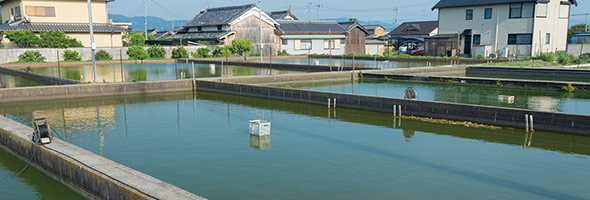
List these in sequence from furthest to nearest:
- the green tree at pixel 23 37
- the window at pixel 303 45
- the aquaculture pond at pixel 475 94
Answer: the window at pixel 303 45
the green tree at pixel 23 37
the aquaculture pond at pixel 475 94

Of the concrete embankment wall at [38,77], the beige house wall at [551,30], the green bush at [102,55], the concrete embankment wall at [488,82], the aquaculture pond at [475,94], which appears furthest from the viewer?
the green bush at [102,55]

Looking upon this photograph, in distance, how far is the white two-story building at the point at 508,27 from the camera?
41.3 meters

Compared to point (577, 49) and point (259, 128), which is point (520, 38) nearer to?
point (577, 49)

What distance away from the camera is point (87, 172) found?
839cm

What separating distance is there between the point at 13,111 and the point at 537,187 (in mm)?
18468

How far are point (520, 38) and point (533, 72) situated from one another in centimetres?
1313

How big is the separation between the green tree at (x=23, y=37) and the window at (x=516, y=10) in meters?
44.1

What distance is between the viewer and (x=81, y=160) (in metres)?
8.91

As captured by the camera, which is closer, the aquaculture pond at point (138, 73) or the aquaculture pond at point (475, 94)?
the aquaculture pond at point (475, 94)

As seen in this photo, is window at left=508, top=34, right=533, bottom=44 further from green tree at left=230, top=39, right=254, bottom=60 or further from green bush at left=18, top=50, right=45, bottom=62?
green bush at left=18, top=50, right=45, bottom=62

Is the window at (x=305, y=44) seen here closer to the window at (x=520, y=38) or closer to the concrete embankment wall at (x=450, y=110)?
the window at (x=520, y=38)

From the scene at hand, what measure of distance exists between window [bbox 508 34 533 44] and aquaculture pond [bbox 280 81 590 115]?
68.6 ft

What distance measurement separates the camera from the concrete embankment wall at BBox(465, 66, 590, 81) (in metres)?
28.3

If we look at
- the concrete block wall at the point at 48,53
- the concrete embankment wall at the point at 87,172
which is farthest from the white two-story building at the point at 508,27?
the concrete embankment wall at the point at 87,172
